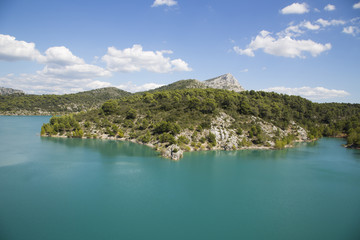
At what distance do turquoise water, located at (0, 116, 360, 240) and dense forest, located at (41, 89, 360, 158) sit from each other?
30.2 feet

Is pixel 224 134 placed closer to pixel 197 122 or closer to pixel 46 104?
pixel 197 122

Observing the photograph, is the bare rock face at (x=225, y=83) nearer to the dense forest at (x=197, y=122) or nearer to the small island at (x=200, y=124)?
the dense forest at (x=197, y=122)

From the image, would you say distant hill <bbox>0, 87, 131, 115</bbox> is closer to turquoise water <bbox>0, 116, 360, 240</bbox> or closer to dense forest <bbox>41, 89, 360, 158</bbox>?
dense forest <bbox>41, 89, 360, 158</bbox>

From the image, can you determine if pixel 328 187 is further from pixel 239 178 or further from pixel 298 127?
pixel 298 127

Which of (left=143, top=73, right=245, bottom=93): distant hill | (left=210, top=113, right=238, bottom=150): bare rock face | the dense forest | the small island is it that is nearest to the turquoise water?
(left=210, top=113, right=238, bottom=150): bare rock face

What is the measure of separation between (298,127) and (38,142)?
283 ft

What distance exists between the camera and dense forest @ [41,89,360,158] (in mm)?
57969

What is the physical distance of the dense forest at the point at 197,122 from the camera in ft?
190

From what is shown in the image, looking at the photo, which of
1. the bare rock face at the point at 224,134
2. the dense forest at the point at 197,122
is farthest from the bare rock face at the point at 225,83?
the bare rock face at the point at 224,134

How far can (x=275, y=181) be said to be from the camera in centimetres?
3531

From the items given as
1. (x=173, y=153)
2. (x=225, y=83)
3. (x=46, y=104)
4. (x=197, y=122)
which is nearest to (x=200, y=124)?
(x=197, y=122)

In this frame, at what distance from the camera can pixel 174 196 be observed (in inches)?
1129

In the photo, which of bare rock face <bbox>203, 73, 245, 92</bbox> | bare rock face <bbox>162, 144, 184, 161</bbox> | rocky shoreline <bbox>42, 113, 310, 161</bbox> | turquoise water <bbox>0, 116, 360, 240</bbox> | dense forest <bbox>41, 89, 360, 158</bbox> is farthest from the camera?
bare rock face <bbox>203, 73, 245, 92</bbox>

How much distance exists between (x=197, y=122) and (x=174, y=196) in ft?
114
